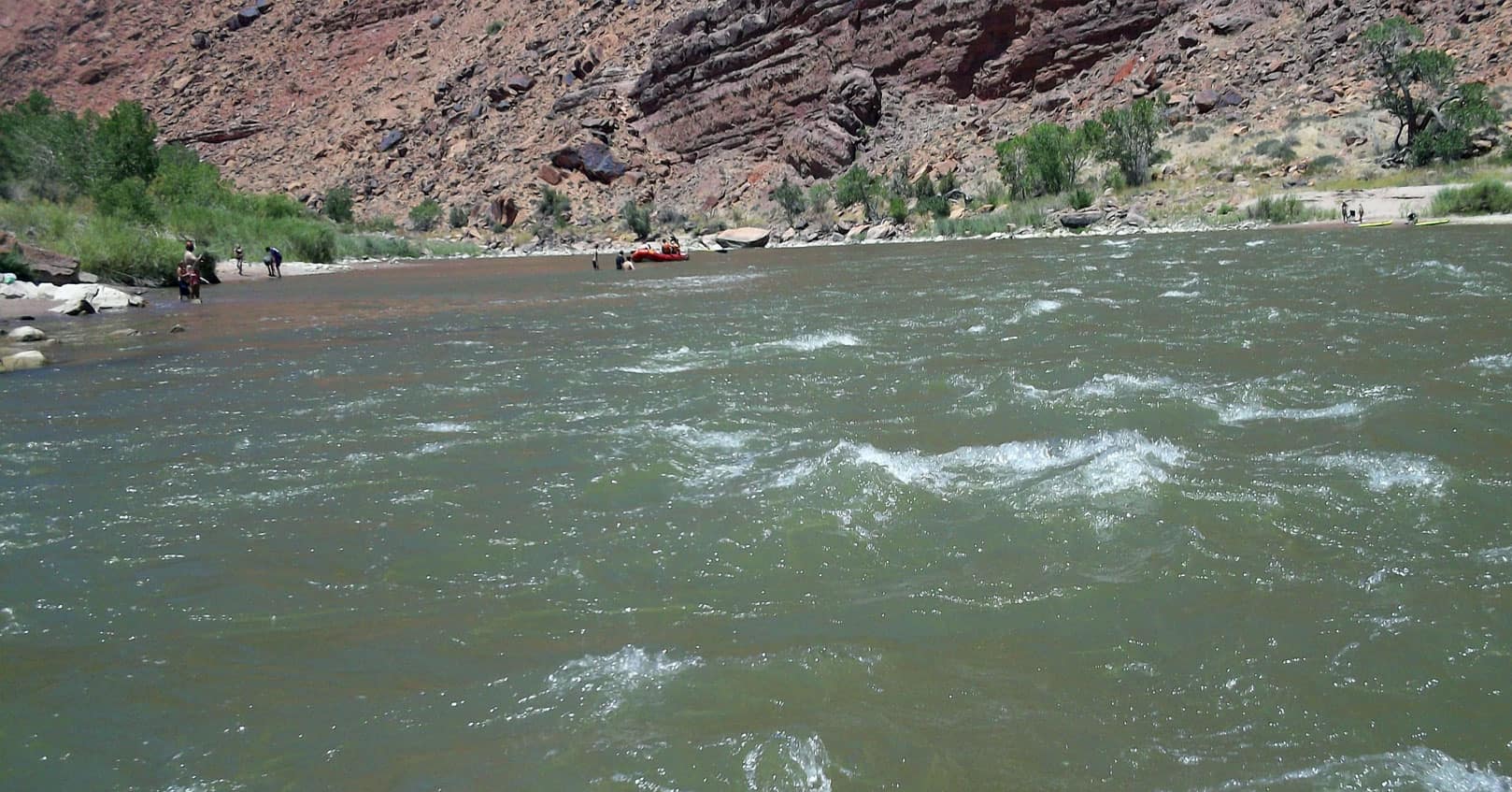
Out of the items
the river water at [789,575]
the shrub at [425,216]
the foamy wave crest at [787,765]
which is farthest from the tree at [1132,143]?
the shrub at [425,216]

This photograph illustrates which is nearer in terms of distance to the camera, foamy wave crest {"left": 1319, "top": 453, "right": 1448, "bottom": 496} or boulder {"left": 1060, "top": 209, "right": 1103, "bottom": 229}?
foamy wave crest {"left": 1319, "top": 453, "right": 1448, "bottom": 496}

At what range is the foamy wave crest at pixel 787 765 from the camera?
3520 millimetres

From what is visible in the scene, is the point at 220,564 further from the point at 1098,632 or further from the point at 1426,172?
the point at 1426,172

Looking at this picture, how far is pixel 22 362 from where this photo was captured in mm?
13859

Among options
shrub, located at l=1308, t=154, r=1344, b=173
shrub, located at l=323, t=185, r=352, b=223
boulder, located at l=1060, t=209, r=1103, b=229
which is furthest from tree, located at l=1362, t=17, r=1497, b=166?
shrub, located at l=323, t=185, r=352, b=223

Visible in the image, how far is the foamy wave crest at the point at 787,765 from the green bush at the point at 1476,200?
1243 inches

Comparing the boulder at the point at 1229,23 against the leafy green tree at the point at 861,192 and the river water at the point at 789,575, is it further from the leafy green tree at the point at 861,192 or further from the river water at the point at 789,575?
the river water at the point at 789,575

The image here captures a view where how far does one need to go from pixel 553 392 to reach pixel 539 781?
760cm

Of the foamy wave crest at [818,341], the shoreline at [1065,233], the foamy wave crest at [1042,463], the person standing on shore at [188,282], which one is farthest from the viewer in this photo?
the person standing on shore at [188,282]

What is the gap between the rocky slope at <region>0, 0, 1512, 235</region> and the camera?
48.7 m

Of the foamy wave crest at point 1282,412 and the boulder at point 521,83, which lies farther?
the boulder at point 521,83

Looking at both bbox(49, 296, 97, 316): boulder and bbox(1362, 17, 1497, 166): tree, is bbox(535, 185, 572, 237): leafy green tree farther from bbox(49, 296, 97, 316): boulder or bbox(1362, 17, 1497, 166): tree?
bbox(1362, 17, 1497, 166): tree

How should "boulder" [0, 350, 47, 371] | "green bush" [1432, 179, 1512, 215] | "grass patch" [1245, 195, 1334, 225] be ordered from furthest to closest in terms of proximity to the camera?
"grass patch" [1245, 195, 1334, 225] → "green bush" [1432, 179, 1512, 215] → "boulder" [0, 350, 47, 371]

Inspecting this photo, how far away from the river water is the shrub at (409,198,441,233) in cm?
5741
